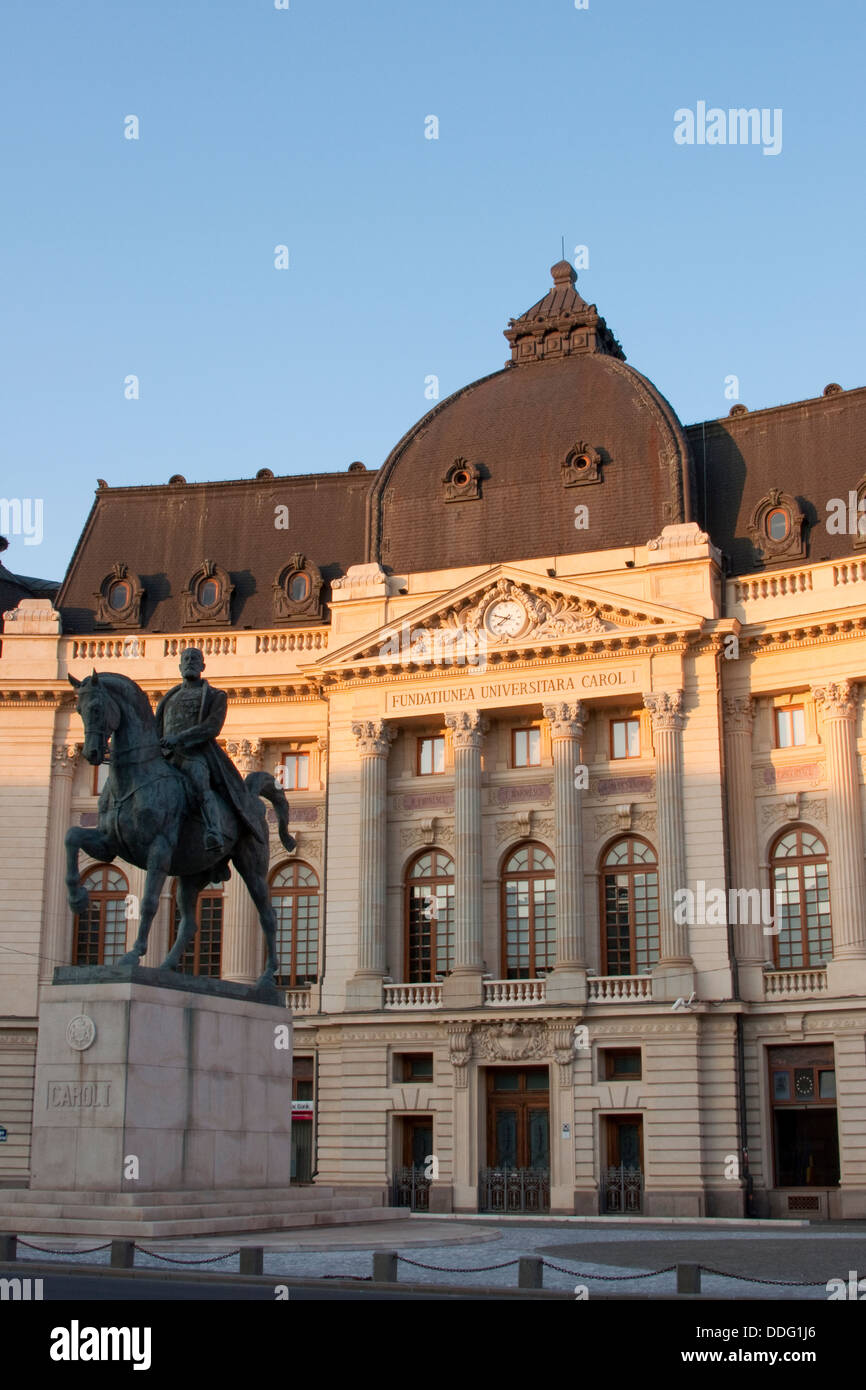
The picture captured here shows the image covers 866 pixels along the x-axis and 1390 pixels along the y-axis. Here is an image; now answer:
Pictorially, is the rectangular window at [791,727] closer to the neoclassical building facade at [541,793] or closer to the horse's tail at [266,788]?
the neoclassical building facade at [541,793]

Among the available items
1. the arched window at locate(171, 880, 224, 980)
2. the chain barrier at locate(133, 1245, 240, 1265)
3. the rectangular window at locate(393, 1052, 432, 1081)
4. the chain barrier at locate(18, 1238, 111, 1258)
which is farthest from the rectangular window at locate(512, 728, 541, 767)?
the chain barrier at locate(133, 1245, 240, 1265)

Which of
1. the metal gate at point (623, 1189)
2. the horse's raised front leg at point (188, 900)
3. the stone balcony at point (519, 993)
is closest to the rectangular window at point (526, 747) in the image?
the stone balcony at point (519, 993)

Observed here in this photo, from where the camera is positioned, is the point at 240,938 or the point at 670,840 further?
the point at 240,938

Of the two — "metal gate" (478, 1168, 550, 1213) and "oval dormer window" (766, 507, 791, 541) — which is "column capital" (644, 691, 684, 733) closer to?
"oval dormer window" (766, 507, 791, 541)

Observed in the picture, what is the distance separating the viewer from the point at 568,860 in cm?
4753

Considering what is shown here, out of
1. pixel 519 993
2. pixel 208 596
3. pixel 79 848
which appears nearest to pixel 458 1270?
pixel 79 848

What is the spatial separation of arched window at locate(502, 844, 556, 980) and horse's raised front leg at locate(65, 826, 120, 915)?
25562mm

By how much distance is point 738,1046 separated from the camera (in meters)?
44.7

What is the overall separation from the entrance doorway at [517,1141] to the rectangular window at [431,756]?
9.45 meters

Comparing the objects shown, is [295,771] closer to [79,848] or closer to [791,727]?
[791,727]

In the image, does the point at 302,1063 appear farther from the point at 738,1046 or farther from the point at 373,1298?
the point at 373,1298

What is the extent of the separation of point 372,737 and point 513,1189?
45.5 feet

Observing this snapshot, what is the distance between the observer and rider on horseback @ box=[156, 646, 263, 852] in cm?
2528

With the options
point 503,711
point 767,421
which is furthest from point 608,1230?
point 767,421
